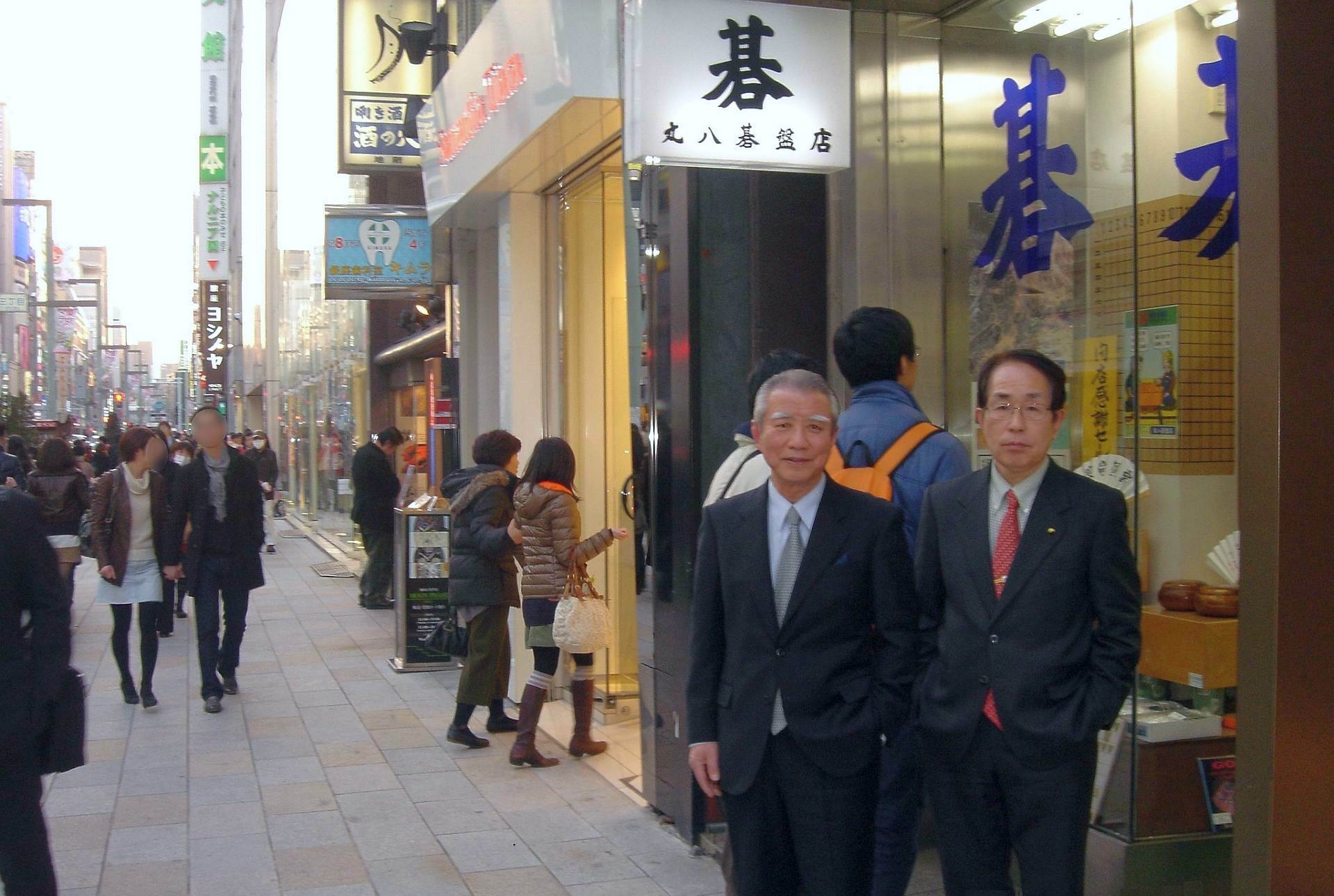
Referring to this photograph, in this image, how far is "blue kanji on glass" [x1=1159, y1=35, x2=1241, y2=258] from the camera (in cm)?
421

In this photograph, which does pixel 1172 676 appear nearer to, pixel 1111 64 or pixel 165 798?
pixel 1111 64

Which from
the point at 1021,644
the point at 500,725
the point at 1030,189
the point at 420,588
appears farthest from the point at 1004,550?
the point at 420,588

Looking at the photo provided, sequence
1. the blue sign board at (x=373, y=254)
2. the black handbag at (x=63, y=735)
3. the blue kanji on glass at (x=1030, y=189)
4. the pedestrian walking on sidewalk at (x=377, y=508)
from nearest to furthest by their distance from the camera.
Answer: the black handbag at (x=63, y=735)
the blue kanji on glass at (x=1030, y=189)
the blue sign board at (x=373, y=254)
the pedestrian walking on sidewalk at (x=377, y=508)

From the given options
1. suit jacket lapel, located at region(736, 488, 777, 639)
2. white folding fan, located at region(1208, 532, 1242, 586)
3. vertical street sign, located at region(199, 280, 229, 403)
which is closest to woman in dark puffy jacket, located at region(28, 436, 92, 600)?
suit jacket lapel, located at region(736, 488, 777, 639)

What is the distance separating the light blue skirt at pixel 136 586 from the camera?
8617mm

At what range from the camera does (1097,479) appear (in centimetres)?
461

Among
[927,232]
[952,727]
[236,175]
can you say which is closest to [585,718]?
[927,232]

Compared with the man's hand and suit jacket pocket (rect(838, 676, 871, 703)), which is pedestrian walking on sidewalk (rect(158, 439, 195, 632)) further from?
suit jacket pocket (rect(838, 676, 871, 703))

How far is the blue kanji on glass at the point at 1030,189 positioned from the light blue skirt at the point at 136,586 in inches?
244

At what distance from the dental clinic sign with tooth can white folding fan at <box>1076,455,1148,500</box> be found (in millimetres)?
8510

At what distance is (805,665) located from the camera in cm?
307

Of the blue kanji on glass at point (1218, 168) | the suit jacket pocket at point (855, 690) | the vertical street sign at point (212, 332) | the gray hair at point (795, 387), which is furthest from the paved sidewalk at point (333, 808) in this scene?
the vertical street sign at point (212, 332)

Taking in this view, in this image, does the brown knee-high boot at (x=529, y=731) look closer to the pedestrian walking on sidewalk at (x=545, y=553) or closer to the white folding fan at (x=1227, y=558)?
the pedestrian walking on sidewalk at (x=545, y=553)

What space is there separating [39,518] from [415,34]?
901cm
